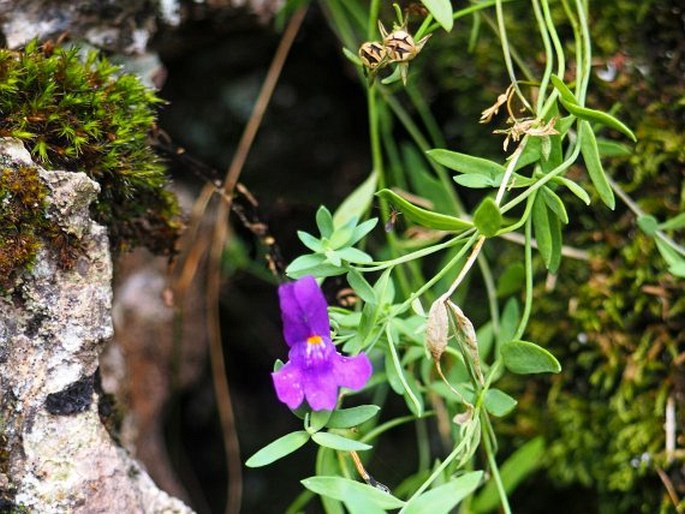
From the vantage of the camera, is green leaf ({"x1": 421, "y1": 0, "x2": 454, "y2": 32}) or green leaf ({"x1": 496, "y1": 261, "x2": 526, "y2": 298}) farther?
green leaf ({"x1": 496, "y1": 261, "x2": 526, "y2": 298})

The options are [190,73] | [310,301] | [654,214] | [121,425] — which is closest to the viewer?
[310,301]

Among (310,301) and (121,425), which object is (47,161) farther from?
(121,425)

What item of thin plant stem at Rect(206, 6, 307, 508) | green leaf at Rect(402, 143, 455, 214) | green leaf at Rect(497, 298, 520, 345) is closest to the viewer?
green leaf at Rect(497, 298, 520, 345)

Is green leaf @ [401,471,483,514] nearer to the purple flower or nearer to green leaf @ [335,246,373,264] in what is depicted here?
the purple flower

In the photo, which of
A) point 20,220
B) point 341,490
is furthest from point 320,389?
point 20,220

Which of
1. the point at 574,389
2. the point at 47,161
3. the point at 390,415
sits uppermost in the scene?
the point at 47,161

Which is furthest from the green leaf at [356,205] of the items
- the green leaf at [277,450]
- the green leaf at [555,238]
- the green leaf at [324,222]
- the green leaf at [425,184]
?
the green leaf at [277,450]

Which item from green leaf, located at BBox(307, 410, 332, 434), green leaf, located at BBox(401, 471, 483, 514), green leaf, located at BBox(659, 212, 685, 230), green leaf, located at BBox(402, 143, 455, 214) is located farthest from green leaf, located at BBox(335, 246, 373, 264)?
green leaf, located at BBox(659, 212, 685, 230)

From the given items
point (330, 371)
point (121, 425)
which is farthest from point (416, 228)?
point (121, 425)
